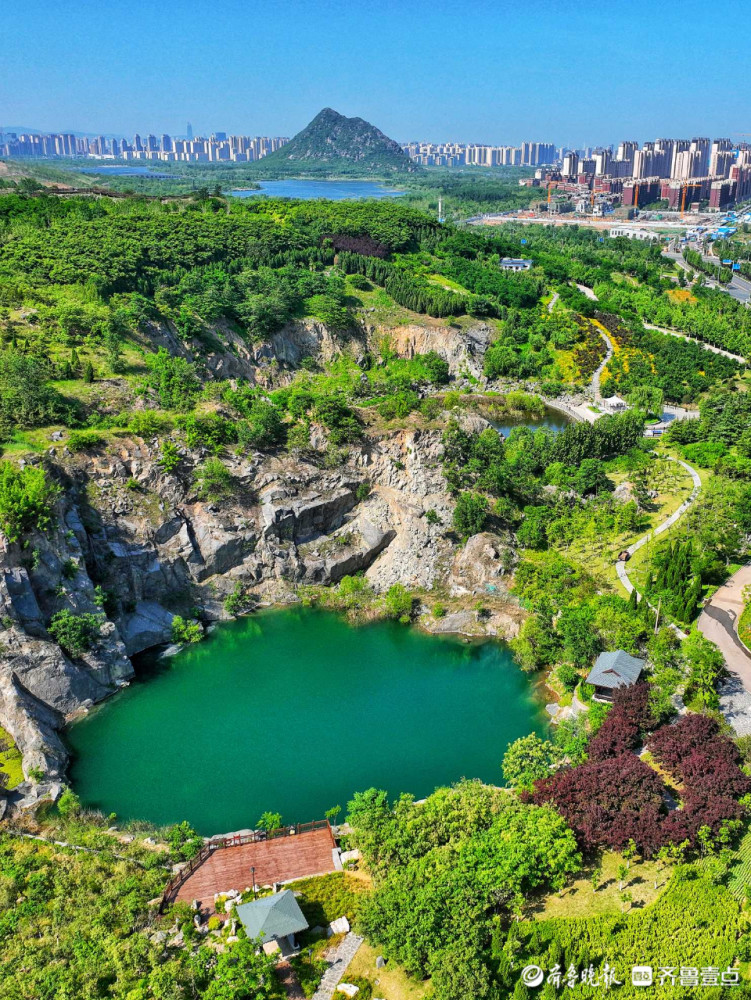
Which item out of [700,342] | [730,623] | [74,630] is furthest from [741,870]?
[700,342]

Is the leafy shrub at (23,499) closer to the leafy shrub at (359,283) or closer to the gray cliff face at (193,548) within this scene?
the gray cliff face at (193,548)

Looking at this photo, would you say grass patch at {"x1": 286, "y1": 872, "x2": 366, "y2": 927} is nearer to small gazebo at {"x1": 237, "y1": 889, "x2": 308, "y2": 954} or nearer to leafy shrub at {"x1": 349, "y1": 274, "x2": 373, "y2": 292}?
small gazebo at {"x1": 237, "y1": 889, "x2": 308, "y2": 954}

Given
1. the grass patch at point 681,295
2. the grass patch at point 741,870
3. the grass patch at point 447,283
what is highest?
the grass patch at point 447,283

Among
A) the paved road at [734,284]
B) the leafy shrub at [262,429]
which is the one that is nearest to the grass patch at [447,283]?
the leafy shrub at [262,429]

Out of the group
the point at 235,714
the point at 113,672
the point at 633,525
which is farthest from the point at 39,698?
the point at 633,525

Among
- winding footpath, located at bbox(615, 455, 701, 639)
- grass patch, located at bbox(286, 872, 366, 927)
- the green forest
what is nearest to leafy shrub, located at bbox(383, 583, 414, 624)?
the green forest

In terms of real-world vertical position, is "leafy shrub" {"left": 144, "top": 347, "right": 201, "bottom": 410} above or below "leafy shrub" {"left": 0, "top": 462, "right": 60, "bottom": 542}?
above
